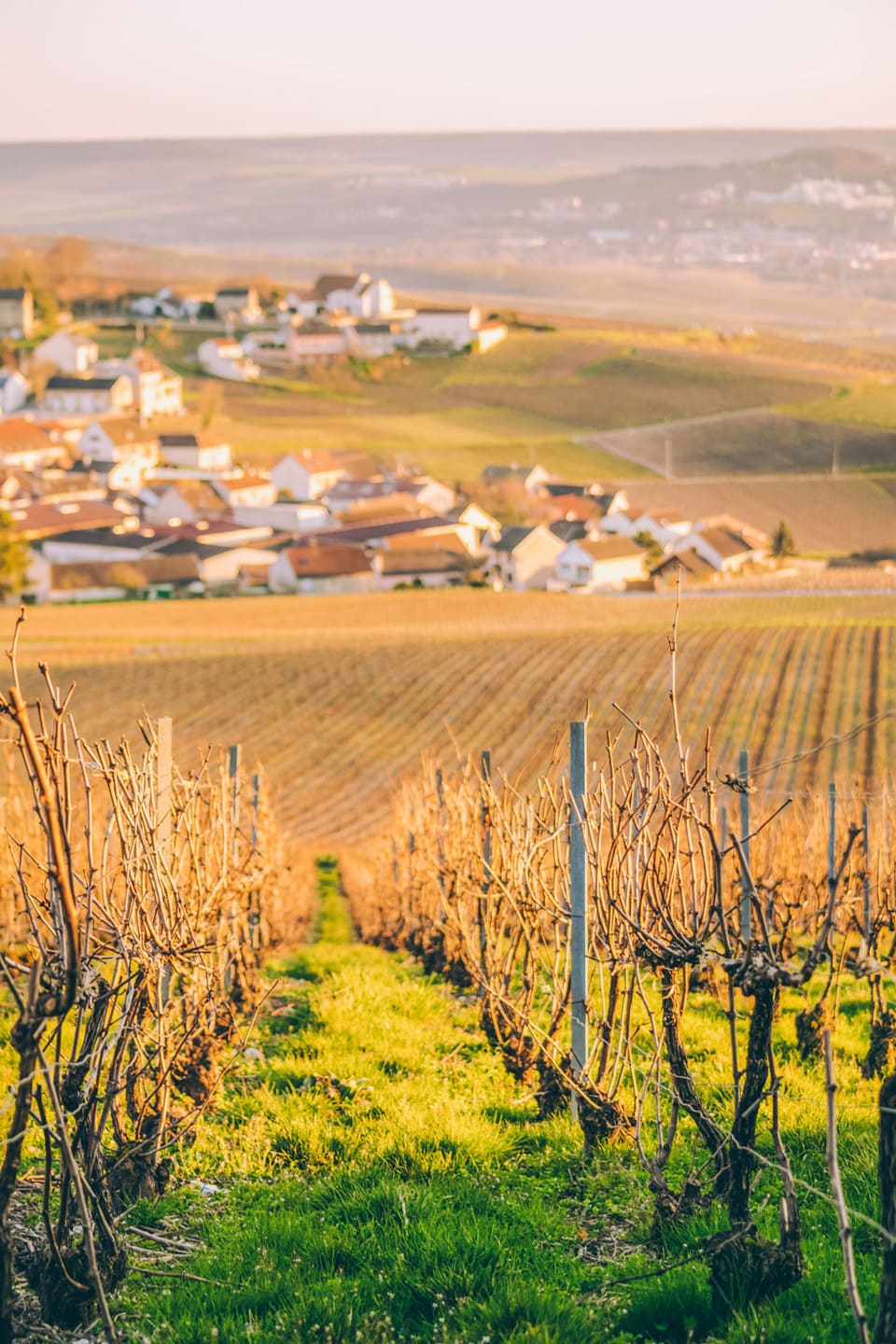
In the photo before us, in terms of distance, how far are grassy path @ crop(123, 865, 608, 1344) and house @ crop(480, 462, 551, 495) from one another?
287 ft

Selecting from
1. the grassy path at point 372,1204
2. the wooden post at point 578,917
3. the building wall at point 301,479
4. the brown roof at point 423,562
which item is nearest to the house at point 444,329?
Result: the building wall at point 301,479

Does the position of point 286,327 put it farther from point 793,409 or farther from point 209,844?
point 209,844

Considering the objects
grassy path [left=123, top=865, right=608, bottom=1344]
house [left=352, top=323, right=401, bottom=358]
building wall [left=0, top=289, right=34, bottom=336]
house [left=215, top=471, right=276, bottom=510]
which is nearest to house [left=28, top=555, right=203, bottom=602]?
house [left=215, top=471, right=276, bottom=510]

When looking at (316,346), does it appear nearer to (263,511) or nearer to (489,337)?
(489,337)

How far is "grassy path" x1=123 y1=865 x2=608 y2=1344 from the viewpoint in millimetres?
4000

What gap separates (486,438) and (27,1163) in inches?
4201

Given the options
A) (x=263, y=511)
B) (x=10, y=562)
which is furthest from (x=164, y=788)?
(x=263, y=511)

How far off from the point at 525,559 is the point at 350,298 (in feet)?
274

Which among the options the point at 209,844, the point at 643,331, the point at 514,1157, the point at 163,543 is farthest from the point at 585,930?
the point at 643,331

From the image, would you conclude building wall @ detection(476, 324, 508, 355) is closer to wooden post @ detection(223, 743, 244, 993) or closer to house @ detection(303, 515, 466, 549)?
house @ detection(303, 515, 466, 549)

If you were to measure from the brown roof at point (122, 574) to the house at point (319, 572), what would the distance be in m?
3.99

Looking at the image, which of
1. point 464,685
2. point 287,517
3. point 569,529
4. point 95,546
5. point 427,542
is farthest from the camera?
point 287,517

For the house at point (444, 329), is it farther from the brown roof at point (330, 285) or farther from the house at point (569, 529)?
the house at point (569, 529)

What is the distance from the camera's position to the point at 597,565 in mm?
71188
